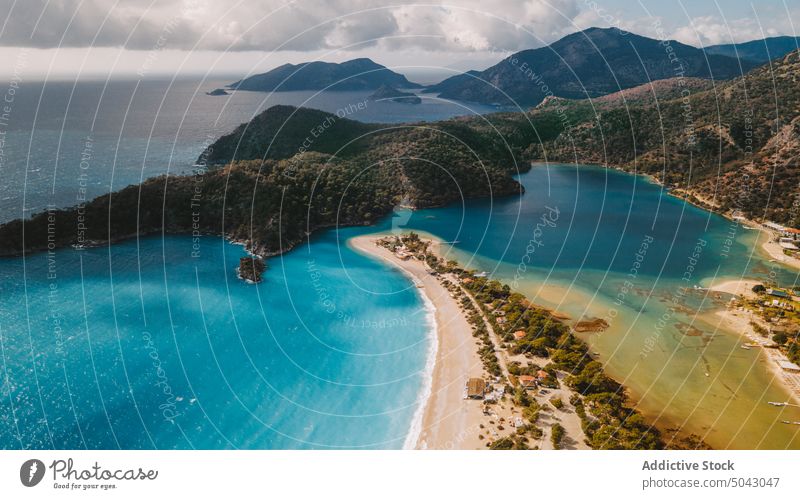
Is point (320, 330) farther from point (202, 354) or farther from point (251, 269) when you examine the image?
point (251, 269)

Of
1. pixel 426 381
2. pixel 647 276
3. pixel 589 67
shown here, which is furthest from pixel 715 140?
pixel 589 67

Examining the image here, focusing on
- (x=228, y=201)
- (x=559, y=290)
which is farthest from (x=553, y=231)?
(x=228, y=201)

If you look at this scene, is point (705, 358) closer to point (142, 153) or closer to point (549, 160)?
point (549, 160)

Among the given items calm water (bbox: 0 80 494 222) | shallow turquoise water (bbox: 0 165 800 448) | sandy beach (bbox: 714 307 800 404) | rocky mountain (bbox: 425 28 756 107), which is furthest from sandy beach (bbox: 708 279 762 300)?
rocky mountain (bbox: 425 28 756 107)

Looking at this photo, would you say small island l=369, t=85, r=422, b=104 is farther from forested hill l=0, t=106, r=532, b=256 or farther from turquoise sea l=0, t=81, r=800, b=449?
turquoise sea l=0, t=81, r=800, b=449

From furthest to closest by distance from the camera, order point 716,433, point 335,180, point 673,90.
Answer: point 673,90, point 335,180, point 716,433

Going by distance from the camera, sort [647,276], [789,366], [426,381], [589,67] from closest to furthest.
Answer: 1. [426,381]
2. [789,366]
3. [647,276]
4. [589,67]

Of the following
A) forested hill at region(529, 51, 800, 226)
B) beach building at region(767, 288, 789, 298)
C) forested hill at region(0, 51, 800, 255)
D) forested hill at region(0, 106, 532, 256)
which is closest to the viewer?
beach building at region(767, 288, 789, 298)
